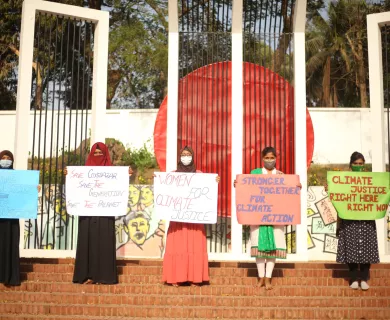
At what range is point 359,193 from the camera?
753 centimetres

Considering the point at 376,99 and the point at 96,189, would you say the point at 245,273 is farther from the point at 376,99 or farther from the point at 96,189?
the point at 376,99

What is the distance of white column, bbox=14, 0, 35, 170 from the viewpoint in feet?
29.3

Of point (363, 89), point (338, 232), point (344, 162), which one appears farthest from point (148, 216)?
point (363, 89)

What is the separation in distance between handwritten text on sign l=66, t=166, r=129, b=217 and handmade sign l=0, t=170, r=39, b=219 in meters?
0.45

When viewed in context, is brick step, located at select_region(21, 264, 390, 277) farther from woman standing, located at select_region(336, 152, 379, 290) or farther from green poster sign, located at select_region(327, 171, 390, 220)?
green poster sign, located at select_region(327, 171, 390, 220)

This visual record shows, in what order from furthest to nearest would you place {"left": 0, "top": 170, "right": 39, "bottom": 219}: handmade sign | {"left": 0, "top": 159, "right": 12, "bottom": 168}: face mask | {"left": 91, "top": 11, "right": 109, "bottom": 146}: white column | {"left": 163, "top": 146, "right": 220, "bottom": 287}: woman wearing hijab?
{"left": 91, "top": 11, "right": 109, "bottom": 146}: white column → {"left": 0, "top": 159, "right": 12, "bottom": 168}: face mask → {"left": 0, "top": 170, "right": 39, "bottom": 219}: handmade sign → {"left": 163, "top": 146, "right": 220, "bottom": 287}: woman wearing hijab

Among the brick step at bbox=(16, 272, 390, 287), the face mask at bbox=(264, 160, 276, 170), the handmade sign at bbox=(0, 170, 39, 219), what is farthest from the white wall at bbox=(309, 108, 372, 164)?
the handmade sign at bbox=(0, 170, 39, 219)

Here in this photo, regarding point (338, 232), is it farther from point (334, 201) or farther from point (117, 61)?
point (117, 61)

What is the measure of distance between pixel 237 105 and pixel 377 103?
215 cm

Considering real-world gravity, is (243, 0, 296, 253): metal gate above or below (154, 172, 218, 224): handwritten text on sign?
above

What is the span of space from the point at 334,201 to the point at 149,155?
33.9ft

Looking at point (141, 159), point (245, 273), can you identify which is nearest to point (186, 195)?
point (245, 273)

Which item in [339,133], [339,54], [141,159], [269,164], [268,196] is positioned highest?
[339,54]

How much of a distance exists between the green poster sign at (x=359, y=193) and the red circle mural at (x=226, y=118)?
205cm
